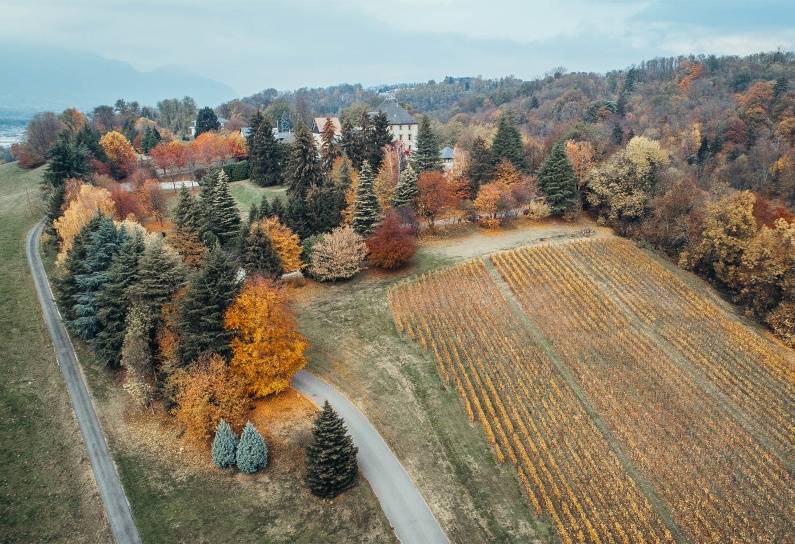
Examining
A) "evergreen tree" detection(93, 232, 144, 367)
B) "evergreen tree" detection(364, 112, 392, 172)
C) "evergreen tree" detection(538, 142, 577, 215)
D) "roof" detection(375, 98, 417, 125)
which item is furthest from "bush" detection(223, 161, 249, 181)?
"evergreen tree" detection(538, 142, 577, 215)

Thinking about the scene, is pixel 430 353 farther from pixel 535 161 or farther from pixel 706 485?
pixel 535 161

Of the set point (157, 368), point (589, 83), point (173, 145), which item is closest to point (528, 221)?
point (157, 368)

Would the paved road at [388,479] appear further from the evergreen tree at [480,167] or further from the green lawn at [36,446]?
the evergreen tree at [480,167]

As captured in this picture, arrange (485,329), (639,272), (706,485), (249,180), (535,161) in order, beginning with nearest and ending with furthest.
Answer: (706,485) < (485,329) < (639,272) < (535,161) < (249,180)

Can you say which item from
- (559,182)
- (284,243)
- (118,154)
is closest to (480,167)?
(559,182)

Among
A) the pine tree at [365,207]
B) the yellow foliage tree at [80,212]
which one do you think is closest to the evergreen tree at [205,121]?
the yellow foliage tree at [80,212]

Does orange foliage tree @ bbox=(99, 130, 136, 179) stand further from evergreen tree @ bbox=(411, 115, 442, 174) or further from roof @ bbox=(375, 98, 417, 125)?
evergreen tree @ bbox=(411, 115, 442, 174)
